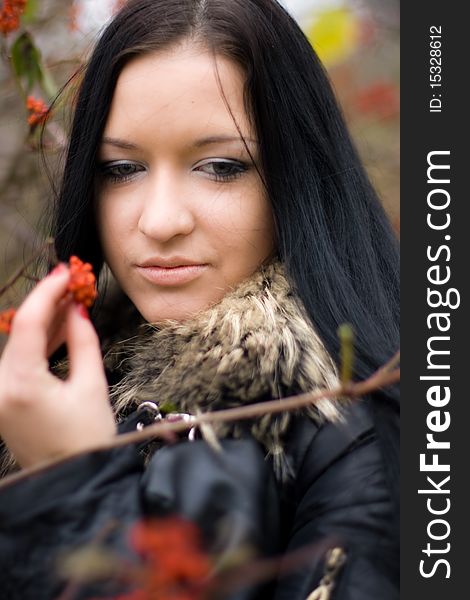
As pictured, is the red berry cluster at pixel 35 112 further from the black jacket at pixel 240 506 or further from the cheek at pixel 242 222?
the black jacket at pixel 240 506

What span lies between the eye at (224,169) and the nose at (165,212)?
7cm

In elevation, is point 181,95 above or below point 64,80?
below

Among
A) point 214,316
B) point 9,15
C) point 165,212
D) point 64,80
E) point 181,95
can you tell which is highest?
point 64,80

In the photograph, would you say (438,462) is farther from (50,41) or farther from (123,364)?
(50,41)

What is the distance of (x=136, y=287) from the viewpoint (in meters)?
1.86

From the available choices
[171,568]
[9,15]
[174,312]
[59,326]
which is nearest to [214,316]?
[174,312]

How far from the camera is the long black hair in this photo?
5.84ft

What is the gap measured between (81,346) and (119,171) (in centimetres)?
61

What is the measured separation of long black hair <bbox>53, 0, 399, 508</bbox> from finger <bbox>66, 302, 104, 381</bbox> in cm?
48

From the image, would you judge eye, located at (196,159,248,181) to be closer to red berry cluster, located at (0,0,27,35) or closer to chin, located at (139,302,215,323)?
chin, located at (139,302,215,323)

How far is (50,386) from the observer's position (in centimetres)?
135

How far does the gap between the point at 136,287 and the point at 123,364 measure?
225 millimetres

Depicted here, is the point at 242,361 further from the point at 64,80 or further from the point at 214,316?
the point at 64,80

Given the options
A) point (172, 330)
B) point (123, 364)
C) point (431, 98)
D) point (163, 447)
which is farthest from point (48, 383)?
point (431, 98)
